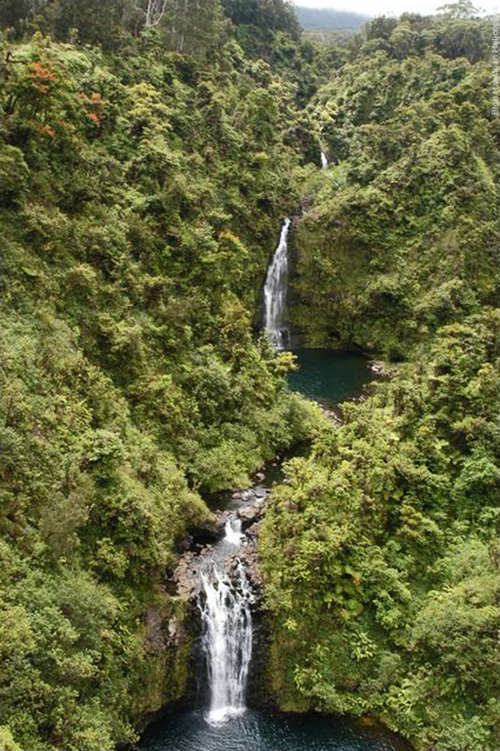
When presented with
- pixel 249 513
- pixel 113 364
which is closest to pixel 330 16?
pixel 113 364

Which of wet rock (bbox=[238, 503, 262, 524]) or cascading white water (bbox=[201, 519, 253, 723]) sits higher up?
wet rock (bbox=[238, 503, 262, 524])

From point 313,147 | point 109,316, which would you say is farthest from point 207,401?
point 313,147

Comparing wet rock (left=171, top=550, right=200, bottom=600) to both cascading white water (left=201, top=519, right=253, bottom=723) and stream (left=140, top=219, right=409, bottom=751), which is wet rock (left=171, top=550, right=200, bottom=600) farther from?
cascading white water (left=201, top=519, right=253, bottom=723)

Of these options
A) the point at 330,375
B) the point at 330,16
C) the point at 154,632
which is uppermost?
the point at 330,16

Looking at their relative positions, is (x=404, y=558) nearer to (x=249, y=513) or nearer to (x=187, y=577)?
(x=249, y=513)

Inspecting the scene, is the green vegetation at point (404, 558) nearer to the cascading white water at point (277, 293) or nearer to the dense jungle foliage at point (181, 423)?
the dense jungle foliage at point (181, 423)

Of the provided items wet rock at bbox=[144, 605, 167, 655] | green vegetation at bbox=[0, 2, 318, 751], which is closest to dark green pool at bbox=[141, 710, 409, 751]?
green vegetation at bbox=[0, 2, 318, 751]

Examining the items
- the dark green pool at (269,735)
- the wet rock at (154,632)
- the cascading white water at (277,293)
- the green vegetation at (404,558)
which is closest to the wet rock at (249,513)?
the green vegetation at (404,558)
